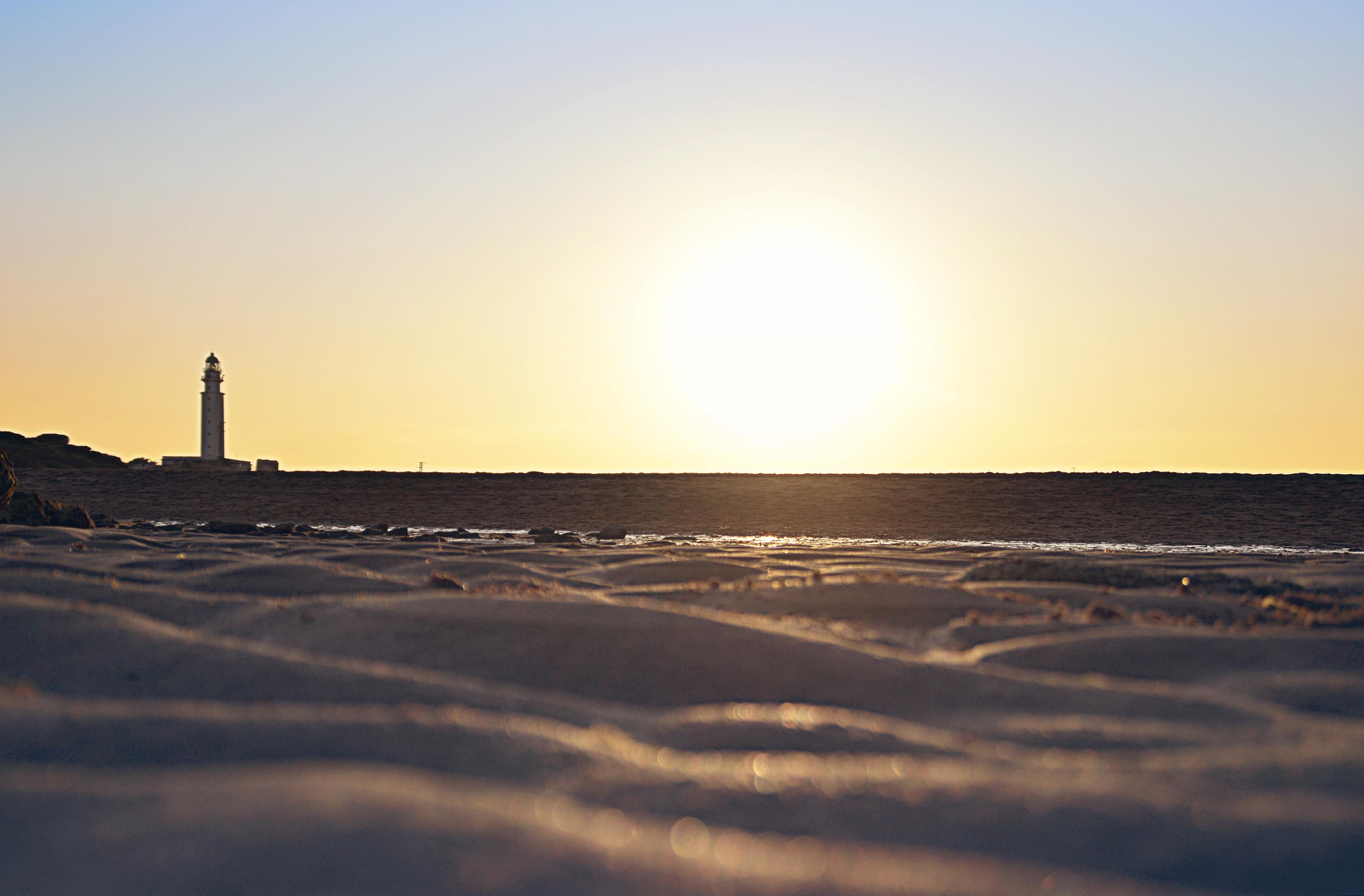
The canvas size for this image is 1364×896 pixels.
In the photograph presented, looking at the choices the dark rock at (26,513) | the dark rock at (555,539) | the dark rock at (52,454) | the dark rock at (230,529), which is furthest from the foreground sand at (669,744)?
the dark rock at (52,454)

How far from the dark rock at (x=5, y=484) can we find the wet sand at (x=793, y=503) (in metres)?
9.32

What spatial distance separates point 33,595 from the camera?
4.48 m

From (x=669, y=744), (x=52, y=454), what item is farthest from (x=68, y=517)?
(x=52, y=454)

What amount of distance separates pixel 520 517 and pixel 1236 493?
15006 mm

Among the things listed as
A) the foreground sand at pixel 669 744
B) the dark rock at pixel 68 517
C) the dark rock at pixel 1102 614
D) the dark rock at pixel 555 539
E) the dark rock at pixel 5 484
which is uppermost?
the dark rock at pixel 5 484

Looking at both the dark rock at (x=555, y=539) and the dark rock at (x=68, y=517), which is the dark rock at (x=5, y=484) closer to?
the dark rock at (x=68, y=517)

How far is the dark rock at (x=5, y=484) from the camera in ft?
34.6

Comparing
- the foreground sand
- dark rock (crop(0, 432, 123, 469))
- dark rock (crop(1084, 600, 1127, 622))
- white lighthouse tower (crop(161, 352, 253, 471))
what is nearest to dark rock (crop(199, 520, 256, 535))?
the foreground sand

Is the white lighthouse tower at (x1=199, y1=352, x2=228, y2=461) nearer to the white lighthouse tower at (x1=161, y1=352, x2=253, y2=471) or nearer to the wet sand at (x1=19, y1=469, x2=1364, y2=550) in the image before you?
the white lighthouse tower at (x1=161, y1=352, x2=253, y2=471)

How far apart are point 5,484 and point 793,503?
15033 mm

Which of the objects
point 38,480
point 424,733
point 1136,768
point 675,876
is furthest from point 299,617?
point 38,480

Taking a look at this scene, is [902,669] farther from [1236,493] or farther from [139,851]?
[1236,493]

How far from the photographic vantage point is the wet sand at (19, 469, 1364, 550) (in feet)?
59.0

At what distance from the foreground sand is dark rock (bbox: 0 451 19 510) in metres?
6.48
